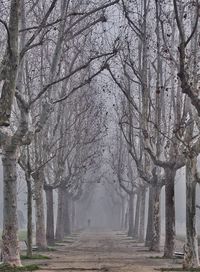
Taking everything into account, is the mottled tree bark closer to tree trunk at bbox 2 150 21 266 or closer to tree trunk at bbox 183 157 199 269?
tree trunk at bbox 2 150 21 266

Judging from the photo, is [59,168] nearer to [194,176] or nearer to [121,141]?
[121,141]

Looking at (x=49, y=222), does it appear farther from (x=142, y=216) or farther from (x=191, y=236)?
(x=191, y=236)

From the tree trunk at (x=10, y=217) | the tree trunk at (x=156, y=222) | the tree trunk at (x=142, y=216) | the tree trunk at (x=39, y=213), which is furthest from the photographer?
the tree trunk at (x=142, y=216)

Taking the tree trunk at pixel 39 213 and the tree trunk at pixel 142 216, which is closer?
the tree trunk at pixel 39 213

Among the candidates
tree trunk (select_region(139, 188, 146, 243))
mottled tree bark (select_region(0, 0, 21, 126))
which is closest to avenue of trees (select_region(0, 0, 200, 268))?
mottled tree bark (select_region(0, 0, 21, 126))

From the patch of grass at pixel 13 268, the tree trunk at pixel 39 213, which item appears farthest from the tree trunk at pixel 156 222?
the patch of grass at pixel 13 268

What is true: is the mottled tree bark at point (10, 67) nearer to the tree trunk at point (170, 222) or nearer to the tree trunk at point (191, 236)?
the tree trunk at point (191, 236)

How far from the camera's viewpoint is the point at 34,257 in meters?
21.3

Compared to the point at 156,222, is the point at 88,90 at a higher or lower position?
higher

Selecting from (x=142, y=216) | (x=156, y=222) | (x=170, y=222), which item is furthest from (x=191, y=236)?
(x=142, y=216)

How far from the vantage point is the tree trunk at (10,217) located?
1661 centimetres

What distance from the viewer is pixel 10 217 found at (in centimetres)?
1659

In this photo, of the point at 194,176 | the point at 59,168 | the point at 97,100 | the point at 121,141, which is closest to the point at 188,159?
the point at 194,176

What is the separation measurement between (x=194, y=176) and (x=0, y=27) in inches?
453
